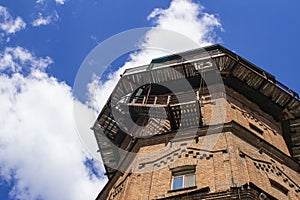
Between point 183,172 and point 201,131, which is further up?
point 201,131

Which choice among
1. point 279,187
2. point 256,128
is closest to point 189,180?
point 279,187

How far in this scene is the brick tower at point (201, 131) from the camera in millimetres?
12945

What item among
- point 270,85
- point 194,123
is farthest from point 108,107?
point 270,85

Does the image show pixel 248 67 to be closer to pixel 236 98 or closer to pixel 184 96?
pixel 236 98

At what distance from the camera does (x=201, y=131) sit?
596 inches

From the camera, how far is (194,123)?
16.0 metres

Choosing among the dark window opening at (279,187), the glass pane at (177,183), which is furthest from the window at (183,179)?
the dark window opening at (279,187)

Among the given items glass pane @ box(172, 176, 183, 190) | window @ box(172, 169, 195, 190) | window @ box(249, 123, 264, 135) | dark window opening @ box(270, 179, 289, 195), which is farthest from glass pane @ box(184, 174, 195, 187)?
window @ box(249, 123, 264, 135)

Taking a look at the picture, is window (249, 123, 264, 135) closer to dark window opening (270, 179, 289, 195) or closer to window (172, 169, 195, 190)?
dark window opening (270, 179, 289, 195)

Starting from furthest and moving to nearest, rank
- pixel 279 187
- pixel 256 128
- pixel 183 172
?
1. pixel 256 128
2. pixel 279 187
3. pixel 183 172

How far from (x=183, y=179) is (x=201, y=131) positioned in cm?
243

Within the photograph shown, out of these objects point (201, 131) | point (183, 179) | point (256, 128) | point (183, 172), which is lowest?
point (183, 179)

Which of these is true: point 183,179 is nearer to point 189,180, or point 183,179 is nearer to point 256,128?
point 189,180

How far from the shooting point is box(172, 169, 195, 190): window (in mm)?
12883
